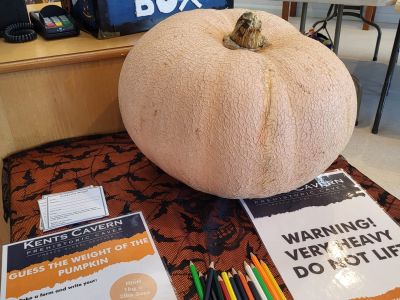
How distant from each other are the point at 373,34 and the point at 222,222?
3415 mm

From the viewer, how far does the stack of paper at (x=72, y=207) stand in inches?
25.1

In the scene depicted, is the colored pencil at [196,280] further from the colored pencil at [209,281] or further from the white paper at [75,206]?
the white paper at [75,206]

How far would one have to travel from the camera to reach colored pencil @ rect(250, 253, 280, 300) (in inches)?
19.5

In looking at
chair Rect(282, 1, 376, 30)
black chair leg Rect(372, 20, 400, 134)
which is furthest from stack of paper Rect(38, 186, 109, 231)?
chair Rect(282, 1, 376, 30)

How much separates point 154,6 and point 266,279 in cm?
66

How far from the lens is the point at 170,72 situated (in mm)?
557

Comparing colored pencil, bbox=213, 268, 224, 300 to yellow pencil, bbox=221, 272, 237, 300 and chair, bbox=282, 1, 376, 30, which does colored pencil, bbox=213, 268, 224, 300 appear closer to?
yellow pencil, bbox=221, 272, 237, 300

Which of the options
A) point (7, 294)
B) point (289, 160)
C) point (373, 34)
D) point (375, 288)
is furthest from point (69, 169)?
point (373, 34)

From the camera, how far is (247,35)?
0.59 meters

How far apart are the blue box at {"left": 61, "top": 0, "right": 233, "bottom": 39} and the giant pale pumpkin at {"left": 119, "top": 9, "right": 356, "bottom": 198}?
0.27 metres

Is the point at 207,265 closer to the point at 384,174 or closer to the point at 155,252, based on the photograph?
the point at 155,252

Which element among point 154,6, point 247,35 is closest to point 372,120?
point 154,6

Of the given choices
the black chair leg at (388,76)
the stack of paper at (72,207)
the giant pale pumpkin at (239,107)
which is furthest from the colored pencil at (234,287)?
the black chair leg at (388,76)

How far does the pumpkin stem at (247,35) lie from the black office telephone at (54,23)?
1.51 ft
